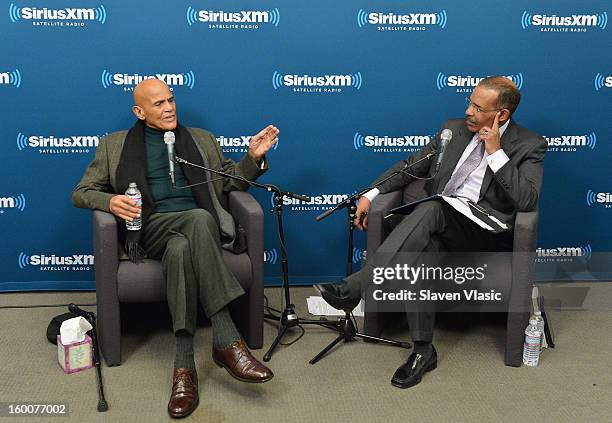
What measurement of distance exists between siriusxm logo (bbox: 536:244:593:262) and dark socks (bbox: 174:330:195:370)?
225cm

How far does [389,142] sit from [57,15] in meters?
1.81

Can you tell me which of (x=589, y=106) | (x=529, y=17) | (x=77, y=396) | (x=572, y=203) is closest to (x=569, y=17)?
(x=529, y=17)

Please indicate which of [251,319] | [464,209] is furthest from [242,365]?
[464,209]

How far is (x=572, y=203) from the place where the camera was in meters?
4.54

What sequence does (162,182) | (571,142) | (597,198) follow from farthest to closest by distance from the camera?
1. (597,198)
2. (571,142)
3. (162,182)

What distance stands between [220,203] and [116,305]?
0.72 meters

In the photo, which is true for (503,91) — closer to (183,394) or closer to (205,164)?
(205,164)

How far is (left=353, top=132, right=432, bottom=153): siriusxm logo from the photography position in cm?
432

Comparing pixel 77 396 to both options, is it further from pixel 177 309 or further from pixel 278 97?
pixel 278 97

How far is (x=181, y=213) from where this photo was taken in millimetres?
3498

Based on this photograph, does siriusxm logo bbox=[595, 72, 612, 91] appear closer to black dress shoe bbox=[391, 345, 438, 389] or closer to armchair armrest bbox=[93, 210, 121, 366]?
black dress shoe bbox=[391, 345, 438, 389]

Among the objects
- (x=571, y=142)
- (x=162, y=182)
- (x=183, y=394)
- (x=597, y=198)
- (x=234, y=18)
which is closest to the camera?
(x=183, y=394)

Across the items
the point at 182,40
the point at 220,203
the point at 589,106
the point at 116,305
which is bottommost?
the point at 116,305

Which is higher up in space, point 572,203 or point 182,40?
point 182,40
